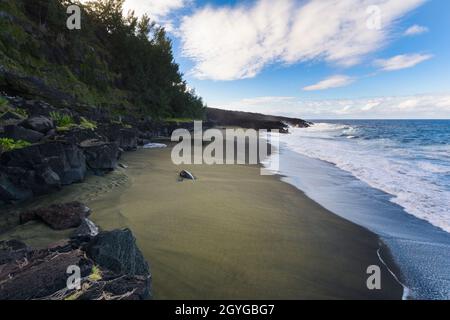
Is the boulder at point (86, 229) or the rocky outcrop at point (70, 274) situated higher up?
the rocky outcrop at point (70, 274)

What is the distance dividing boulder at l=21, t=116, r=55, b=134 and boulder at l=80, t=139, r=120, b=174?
47.7 inches

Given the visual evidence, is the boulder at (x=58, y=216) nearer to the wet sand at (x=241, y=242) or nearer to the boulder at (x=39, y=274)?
the wet sand at (x=241, y=242)

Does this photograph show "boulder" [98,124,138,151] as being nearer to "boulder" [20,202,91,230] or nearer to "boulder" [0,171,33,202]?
"boulder" [0,171,33,202]

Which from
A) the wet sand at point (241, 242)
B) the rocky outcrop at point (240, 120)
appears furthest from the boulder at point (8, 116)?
the rocky outcrop at point (240, 120)

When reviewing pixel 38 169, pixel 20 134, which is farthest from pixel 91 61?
pixel 38 169

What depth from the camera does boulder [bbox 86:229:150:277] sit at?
3.25 m

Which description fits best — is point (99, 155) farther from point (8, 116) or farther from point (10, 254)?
point (10, 254)

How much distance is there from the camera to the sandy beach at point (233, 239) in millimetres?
3758

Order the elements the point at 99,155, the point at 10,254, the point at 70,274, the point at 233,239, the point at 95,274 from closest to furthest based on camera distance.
→ the point at 70,274, the point at 95,274, the point at 10,254, the point at 233,239, the point at 99,155

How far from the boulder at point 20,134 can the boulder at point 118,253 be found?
19.6 feet

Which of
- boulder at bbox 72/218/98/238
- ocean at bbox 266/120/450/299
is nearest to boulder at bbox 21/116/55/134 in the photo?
boulder at bbox 72/218/98/238

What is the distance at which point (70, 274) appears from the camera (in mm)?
2830

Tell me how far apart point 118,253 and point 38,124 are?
287 inches
